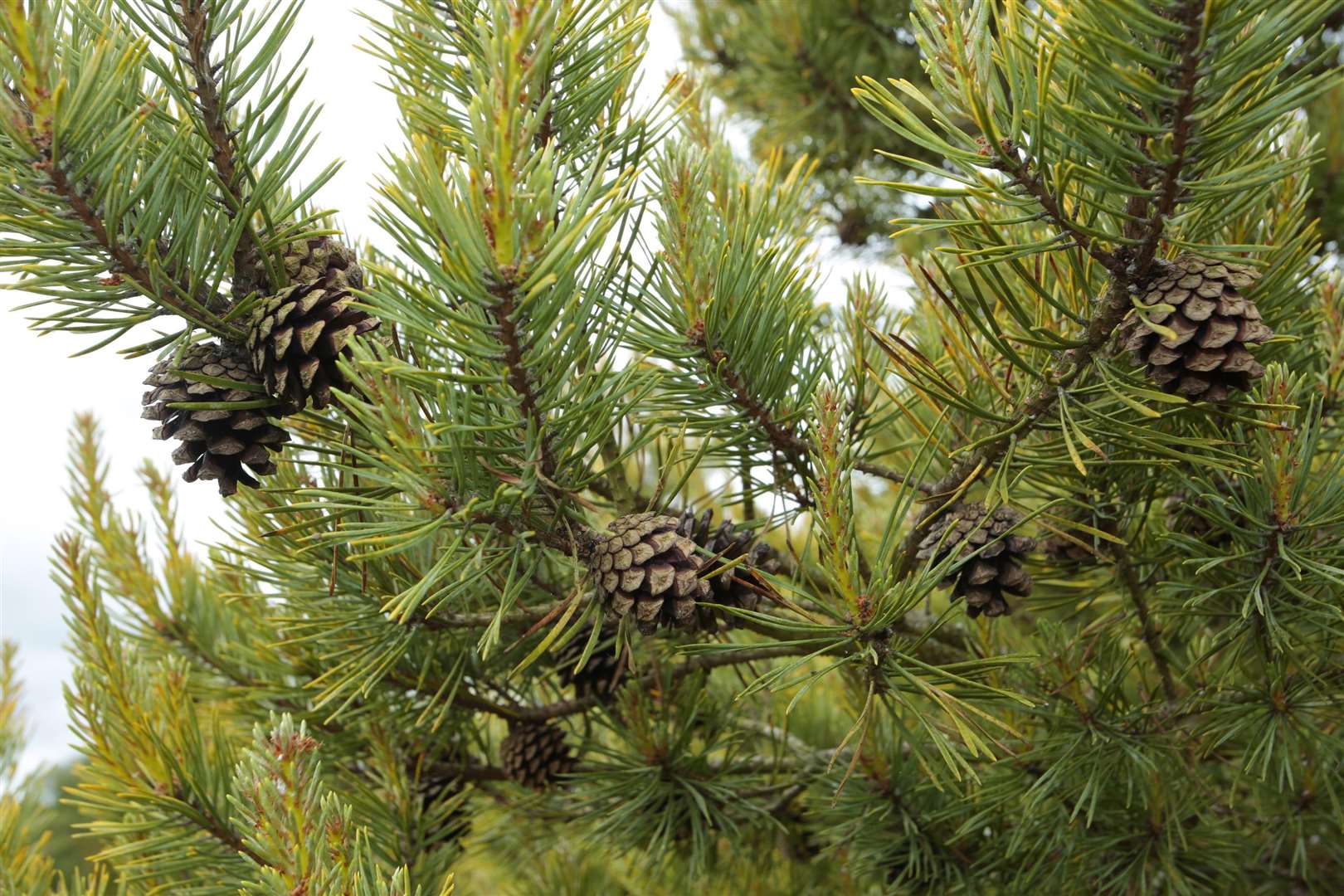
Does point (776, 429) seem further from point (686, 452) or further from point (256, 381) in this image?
point (256, 381)

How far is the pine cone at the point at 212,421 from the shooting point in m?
0.56

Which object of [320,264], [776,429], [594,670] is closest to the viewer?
[320,264]

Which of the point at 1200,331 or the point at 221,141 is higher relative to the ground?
the point at 221,141

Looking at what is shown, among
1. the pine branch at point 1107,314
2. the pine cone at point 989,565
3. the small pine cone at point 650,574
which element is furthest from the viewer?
the pine cone at point 989,565

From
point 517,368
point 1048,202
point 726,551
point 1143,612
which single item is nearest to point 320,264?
point 517,368

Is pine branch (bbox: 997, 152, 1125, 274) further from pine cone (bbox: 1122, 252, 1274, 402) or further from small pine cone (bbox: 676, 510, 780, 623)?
small pine cone (bbox: 676, 510, 780, 623)

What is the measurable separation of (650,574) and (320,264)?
0.94 feet

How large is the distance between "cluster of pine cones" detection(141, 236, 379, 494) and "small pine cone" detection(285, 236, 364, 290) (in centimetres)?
1

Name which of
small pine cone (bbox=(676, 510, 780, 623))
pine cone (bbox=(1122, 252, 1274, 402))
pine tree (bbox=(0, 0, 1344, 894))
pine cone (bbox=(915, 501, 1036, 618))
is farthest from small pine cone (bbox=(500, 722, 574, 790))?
pine cone (bbox=(1122, 252, 1274, 402))

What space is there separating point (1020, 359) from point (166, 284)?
1.58ft

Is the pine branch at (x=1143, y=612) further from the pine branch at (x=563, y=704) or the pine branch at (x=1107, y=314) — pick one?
the pine branch at (x=563, y=704)

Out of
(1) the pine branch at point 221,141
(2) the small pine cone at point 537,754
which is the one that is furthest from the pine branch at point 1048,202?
(2) the small pine cone at point 537,754

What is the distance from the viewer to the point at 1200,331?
0.52 m

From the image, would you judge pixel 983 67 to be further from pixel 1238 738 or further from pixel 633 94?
pixel 1238 738
